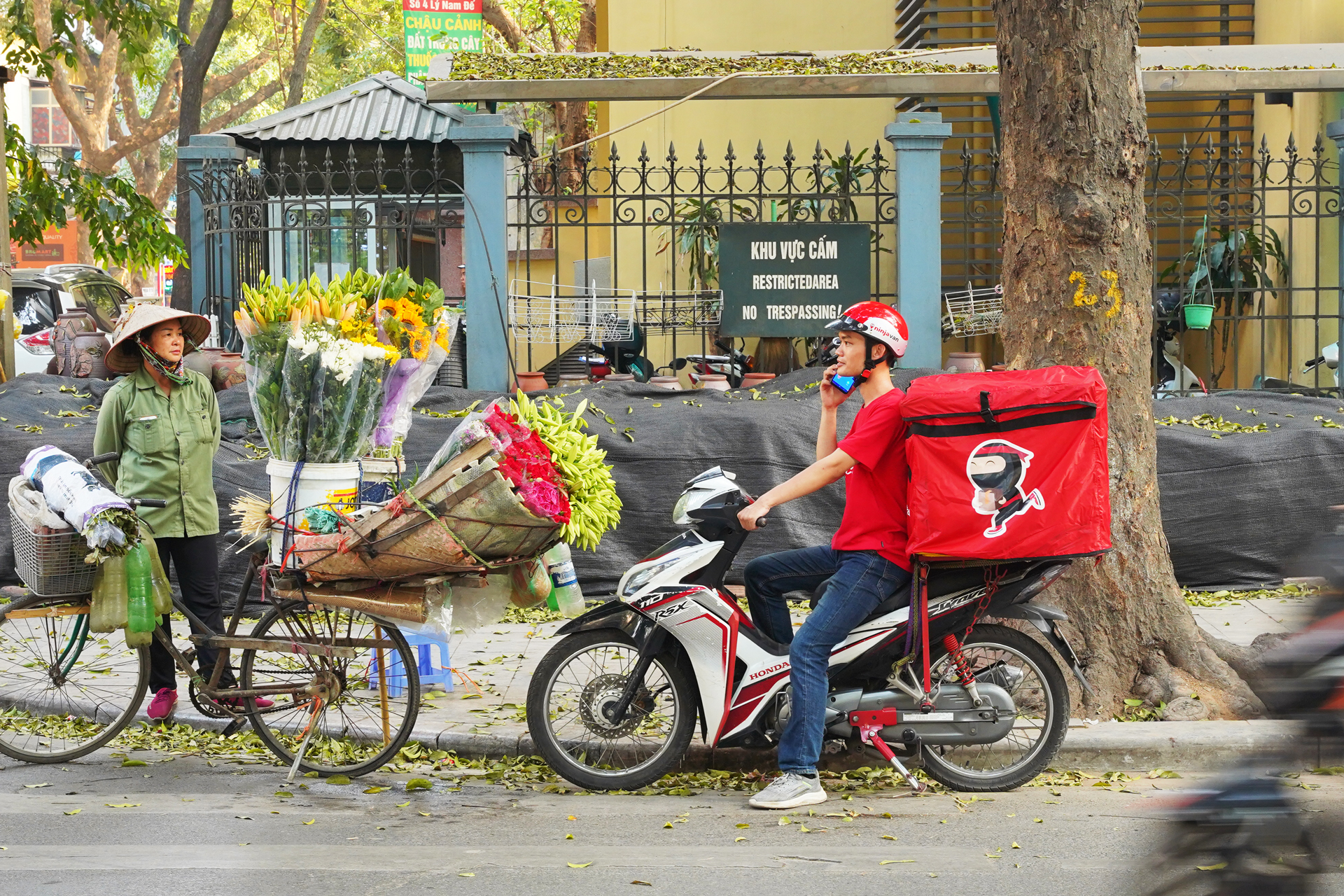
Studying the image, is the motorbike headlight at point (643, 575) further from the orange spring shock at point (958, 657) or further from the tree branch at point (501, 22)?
the tree branch at point (501, 22)

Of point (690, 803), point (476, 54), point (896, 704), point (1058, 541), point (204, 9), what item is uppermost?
point (204, 9)

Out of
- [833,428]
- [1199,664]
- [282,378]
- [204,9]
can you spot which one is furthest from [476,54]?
[204,9]

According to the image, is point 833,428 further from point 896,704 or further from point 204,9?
point 204,9

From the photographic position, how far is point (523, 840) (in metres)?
4.77

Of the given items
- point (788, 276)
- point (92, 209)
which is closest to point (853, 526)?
point (788, 276)

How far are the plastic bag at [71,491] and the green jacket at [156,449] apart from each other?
1.22 ft

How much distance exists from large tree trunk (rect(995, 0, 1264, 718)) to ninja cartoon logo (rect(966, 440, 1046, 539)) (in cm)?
133

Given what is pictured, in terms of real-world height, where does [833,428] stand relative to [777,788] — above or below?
above

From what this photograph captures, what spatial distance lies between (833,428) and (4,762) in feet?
12.7

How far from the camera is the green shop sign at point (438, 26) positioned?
15.6m

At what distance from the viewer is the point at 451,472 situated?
16.5 ft

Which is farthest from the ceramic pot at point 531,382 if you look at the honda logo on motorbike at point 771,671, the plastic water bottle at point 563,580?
the honda logo on motorbike at point 771,671

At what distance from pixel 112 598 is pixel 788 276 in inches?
251

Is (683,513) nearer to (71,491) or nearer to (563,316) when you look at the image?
(71,491)
